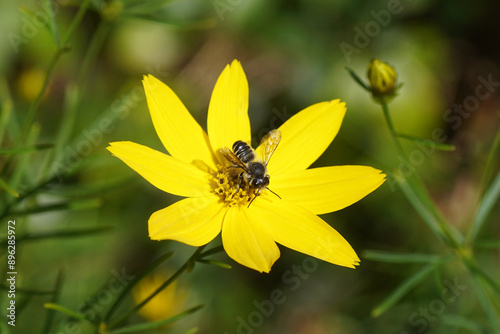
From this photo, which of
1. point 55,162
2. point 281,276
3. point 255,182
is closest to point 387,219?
point 281,276

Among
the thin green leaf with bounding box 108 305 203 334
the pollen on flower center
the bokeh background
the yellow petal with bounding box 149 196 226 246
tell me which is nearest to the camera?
the yellow petal with bounding box 149 196 226 246

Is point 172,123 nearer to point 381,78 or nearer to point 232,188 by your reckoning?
point 232,188

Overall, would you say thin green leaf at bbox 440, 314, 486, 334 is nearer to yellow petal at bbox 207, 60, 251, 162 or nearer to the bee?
the bee

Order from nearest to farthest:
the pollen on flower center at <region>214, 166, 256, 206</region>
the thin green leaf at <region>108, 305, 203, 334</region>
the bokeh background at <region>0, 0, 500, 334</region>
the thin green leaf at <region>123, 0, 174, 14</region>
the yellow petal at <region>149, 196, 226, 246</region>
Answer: the yellow petal at <region>149, 196, 226, 246</region>, the thin green leaf at <region>108, 305, 203, 334</region>, the pollen on flower center at <region>214, 166, 256, 206</region>, the thin green leaf at <region>123, 0, 174, 14</region>, the bokeh background at <region>0, 0, 500, 334</region>

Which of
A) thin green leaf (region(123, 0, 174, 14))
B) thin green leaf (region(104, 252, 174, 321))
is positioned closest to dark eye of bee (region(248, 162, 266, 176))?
thin green leaf (region(104, 252, 174, 321))

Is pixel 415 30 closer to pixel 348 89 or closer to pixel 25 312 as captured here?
pixel 348 89

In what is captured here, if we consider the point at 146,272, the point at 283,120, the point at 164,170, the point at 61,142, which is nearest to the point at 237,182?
the point at 164,170

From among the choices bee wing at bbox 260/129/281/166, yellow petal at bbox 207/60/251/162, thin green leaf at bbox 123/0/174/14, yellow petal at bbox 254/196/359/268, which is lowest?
yellow petal at bbox 254/196/359/268

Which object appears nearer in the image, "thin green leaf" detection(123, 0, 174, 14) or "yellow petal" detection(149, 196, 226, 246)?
"yellow petal" detection(149, 196, 226, 246)
